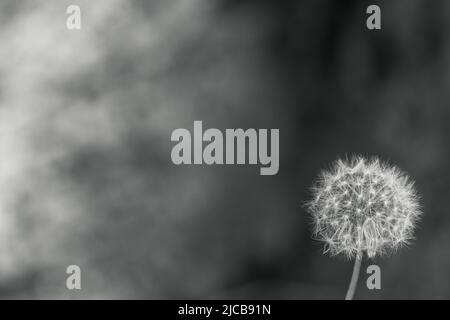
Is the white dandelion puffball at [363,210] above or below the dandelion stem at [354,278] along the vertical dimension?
above

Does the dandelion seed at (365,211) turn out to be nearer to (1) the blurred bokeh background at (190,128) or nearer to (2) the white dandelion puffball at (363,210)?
(2) the white dandelion puffball at (363,210)

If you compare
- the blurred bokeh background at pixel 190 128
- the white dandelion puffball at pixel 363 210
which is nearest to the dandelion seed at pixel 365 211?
the white dandelion puffball at pixel 363 210

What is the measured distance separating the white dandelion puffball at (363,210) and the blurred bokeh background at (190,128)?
41 cm

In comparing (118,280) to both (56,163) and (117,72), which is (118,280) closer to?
(56,163)

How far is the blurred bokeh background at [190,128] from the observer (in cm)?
398

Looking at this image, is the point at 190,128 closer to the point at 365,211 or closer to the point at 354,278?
the point at 365,211

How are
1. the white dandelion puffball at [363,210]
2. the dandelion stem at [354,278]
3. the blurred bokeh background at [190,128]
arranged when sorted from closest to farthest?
1. the white dandelion puffball at [363,210]
2. the dandelion stem at [354,278]
3. the blurred bokeh background at [190,128]

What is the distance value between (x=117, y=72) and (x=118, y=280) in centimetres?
143

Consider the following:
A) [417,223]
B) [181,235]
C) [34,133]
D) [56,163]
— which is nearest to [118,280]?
[181,235]

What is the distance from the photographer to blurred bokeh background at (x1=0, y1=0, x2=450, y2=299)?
398cm

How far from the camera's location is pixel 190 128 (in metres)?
4.00

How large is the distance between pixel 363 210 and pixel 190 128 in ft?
4.31
